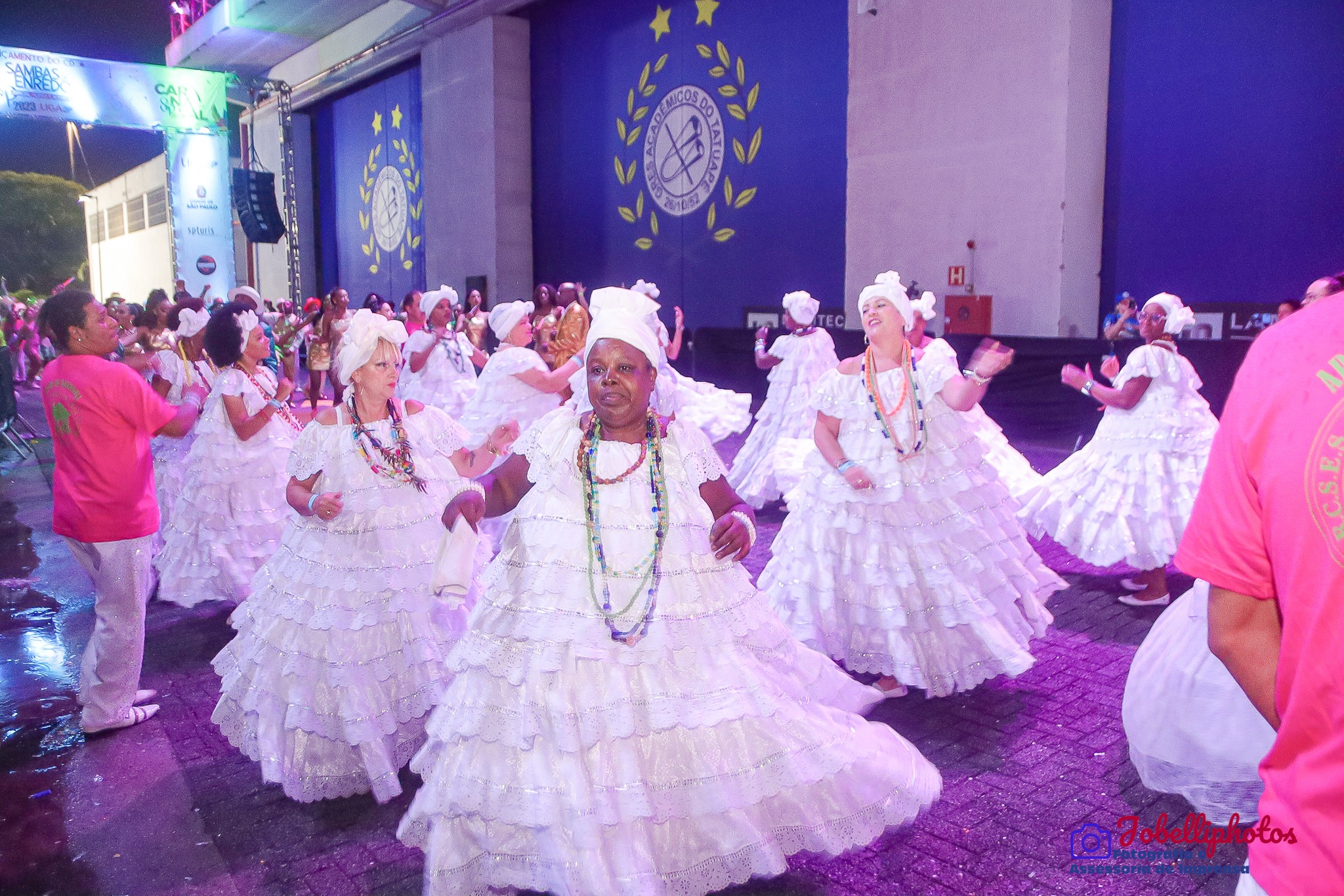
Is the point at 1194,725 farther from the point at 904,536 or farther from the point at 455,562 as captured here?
the point at 455,562

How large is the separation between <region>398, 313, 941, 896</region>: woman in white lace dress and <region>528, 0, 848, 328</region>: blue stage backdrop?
13240 millimetres

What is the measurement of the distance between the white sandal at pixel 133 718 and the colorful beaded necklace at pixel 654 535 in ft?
10.1

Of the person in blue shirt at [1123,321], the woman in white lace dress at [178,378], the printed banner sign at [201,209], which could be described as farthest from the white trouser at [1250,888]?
the printed banner sign at [201,209]

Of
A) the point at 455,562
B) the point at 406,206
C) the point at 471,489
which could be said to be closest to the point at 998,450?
the point at 471,489

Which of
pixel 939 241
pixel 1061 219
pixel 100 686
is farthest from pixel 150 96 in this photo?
pixel 100 686

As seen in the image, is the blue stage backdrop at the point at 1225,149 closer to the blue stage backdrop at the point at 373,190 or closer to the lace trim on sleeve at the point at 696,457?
the lace trim on sleeve at the point at 696,457

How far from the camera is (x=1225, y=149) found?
1146cm

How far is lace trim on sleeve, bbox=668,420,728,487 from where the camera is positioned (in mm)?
3203

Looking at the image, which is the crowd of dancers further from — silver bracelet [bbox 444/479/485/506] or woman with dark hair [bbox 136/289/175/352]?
woman with dark hair [bbox 136/289/175/352]

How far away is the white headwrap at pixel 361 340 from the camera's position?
4090 millimetres

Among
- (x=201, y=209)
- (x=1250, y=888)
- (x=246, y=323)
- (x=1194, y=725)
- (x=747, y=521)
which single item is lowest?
(x=1194, y=725)

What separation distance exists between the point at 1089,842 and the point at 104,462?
14.3ft

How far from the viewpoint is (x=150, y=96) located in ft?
66.0

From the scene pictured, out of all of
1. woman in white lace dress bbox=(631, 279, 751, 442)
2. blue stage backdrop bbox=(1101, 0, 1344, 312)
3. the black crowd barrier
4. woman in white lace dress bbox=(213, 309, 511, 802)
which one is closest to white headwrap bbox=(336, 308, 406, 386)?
woman in white lace dress bbox=(213, 309, 511, 802)
